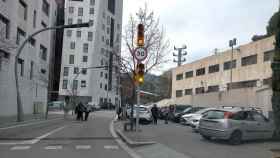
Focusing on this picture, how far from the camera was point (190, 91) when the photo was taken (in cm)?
8025

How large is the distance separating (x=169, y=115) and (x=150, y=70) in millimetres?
6919

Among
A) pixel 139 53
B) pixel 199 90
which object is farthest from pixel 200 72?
pixel 139 53

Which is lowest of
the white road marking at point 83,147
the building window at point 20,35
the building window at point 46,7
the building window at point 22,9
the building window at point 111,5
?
→ the white road marking at point 83,147

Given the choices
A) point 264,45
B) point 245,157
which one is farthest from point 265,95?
point 264,45

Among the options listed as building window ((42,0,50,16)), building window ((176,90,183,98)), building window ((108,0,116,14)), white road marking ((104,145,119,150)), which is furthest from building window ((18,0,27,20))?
building window ((108,0,116,14))

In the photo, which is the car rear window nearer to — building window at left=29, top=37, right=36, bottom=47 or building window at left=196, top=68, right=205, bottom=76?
building window at left=29, top=37, right=36, bottom=47

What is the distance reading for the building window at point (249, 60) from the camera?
56.8 m

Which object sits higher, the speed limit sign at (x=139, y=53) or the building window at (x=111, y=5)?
the building window at (x=111, y=5)

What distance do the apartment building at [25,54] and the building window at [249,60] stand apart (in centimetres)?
2570

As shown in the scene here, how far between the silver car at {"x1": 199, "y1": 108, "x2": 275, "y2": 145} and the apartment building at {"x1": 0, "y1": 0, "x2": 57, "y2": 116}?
14104mm

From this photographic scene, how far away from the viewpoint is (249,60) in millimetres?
Result: 58469

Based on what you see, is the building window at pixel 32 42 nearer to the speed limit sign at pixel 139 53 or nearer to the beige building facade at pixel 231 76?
the beige building facade at pixel 231 76

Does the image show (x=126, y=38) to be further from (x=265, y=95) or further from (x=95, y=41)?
(x=95, y=41)

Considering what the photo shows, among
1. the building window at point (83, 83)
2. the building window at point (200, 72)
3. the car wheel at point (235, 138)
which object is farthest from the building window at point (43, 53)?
the building window at point (83, 83)
